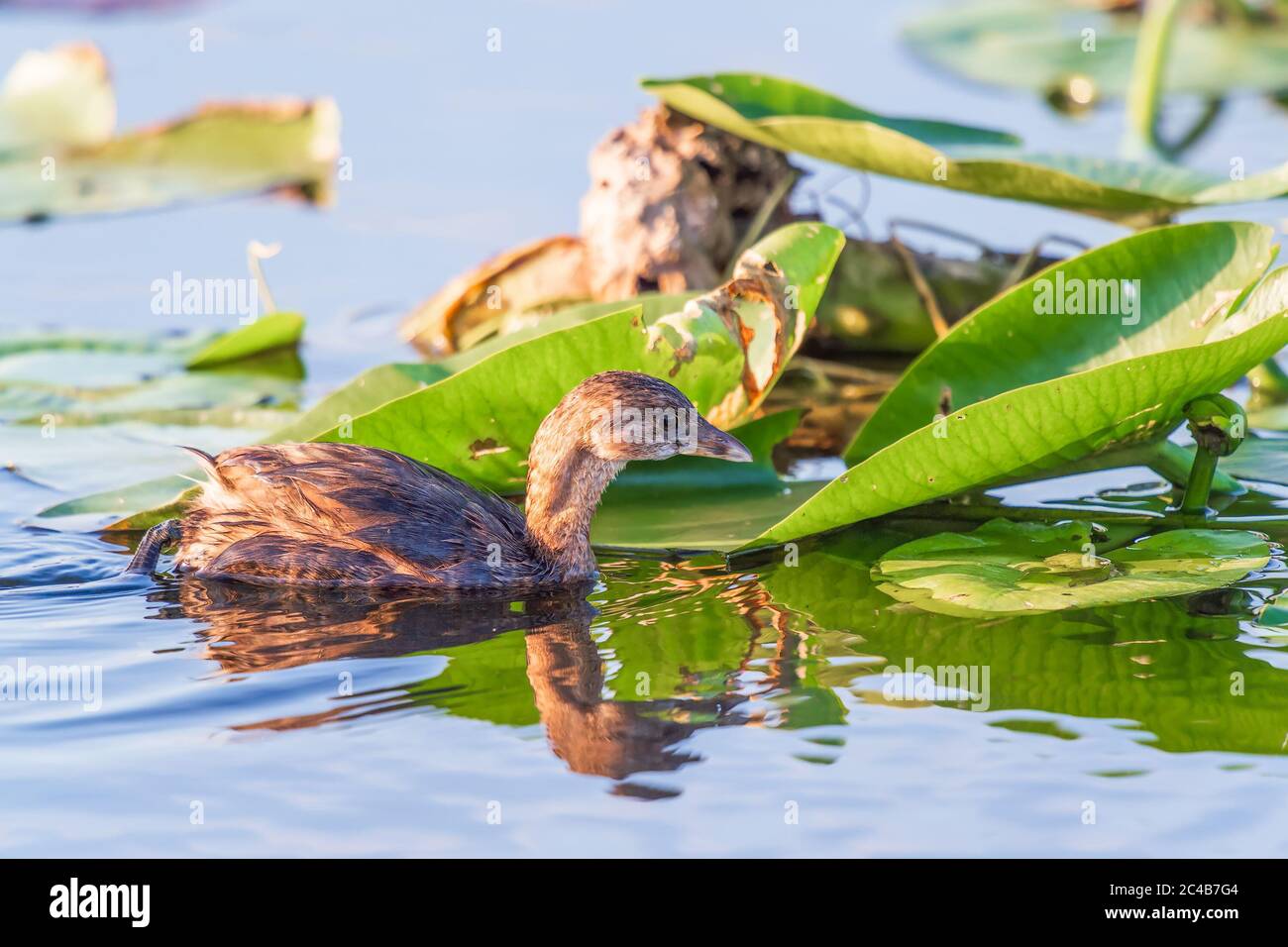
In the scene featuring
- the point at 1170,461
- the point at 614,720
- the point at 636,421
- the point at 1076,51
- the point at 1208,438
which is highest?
the point at 1076,51

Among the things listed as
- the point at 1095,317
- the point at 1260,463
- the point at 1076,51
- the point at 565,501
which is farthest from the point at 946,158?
the point at 1076,51

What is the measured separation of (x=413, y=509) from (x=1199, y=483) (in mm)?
2640

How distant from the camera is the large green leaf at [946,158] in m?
6.45

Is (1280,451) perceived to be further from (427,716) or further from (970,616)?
(427,716)

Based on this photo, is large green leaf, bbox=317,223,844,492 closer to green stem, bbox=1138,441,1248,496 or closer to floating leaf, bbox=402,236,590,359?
green stem, bbox=1138,441,1248,496

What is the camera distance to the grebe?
559cm

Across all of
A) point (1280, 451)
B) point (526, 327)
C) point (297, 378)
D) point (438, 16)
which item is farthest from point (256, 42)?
point (1280, 451)

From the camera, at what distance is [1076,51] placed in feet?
40.5

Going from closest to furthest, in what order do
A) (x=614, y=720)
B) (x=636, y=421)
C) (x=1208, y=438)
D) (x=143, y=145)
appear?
(x=614, y=720), (x=636, y=421), (x=1208, y=438), (x=143, y=145)

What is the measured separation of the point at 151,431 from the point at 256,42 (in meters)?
6.78

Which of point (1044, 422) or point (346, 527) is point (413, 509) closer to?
point (346, 527)

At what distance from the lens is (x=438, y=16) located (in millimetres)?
13805

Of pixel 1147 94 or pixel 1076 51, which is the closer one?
pixel 1147 94

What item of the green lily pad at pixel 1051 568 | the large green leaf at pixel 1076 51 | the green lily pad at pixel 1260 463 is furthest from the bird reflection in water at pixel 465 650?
the large green leaf at pixel 1076 51
